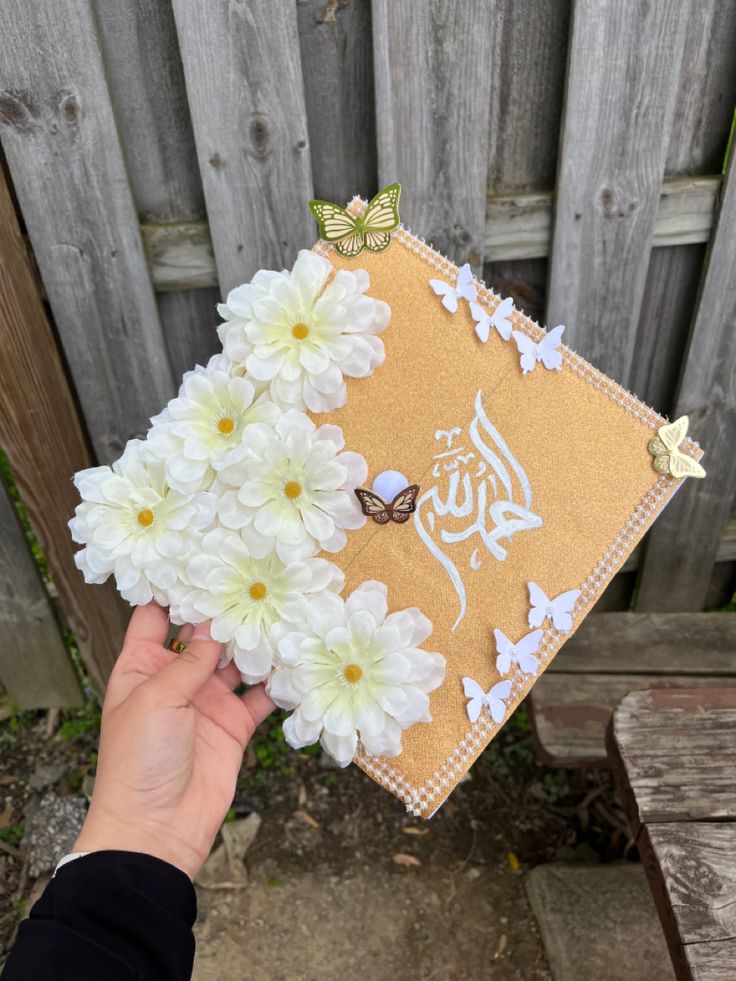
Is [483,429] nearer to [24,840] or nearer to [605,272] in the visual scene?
[605,272]

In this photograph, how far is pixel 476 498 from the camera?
1230mm

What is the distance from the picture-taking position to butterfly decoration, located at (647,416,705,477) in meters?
1.22

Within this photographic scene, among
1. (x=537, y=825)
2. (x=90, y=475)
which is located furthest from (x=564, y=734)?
(x=90, y=475)

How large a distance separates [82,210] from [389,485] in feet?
2.87

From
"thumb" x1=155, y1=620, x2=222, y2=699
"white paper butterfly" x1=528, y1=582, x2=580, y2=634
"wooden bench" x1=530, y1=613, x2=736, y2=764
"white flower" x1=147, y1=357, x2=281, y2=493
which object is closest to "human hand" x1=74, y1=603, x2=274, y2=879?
"thumb" x1=155, y1=620, x2=222, y2=699

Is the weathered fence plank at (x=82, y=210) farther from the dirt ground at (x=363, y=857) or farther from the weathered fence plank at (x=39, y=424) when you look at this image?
the dirt ground at (x=363, y=857)

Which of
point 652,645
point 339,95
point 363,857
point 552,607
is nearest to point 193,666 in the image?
point 552,607

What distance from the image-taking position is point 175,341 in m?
1.77

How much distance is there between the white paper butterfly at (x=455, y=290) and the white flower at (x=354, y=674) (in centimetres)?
51

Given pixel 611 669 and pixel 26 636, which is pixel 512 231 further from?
pixel 26 636

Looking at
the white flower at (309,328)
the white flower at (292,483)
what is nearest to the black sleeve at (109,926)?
the white flower at (292,483)

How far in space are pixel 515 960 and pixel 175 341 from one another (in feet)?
6.08

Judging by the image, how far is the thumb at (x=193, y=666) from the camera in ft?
4.01

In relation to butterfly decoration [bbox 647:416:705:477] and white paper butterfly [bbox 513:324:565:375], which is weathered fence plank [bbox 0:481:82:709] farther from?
butterfly decoration [bbox 647:416:705:477]
